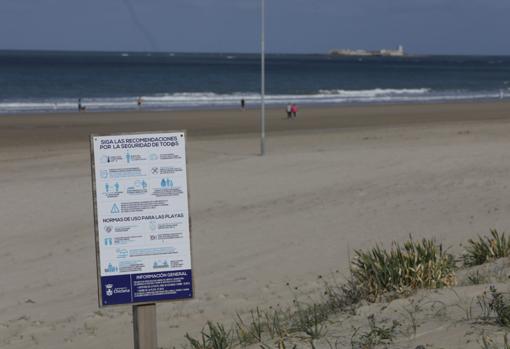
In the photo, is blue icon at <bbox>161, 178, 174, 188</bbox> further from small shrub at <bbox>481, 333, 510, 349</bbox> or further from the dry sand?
the dry sand

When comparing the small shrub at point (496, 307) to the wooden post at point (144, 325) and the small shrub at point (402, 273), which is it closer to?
the small shrub at point (402, 273)

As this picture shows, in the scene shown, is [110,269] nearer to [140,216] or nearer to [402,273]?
[140,216]

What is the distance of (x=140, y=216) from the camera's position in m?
4.96

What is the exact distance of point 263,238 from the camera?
1138cm

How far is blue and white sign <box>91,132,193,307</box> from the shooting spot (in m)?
4.93

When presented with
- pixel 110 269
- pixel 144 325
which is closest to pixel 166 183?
pixel 110 269

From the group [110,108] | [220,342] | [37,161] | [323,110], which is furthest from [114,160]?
[110,108]

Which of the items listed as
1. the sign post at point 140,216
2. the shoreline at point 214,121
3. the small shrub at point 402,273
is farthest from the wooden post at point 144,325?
the shoreline at point 214,121

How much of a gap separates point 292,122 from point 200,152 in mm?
13193

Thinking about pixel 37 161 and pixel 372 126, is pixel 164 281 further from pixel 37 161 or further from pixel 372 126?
pixel 372 126

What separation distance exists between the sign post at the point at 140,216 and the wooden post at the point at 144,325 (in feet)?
0.37

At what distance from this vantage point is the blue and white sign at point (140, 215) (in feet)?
16.2

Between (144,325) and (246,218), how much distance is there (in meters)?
7.63

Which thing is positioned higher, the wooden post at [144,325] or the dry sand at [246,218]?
the wooden post at [144,325]
